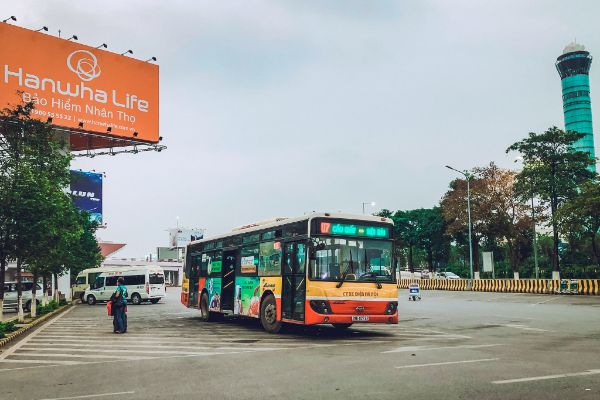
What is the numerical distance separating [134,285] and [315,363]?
101 ft

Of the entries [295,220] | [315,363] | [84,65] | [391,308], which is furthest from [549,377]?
[84,65]

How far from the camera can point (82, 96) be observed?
128 ft

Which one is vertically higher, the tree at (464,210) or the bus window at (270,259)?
the tree at (464,210)

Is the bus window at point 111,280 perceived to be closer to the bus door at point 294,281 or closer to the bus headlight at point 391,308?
the bus door at point 294,281

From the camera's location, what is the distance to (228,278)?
63.2 feet

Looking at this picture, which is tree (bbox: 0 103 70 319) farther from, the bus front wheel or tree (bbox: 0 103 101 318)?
the bus front wheel

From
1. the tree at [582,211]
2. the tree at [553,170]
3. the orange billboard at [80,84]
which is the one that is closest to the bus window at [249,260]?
the orange billboard at [80,84]

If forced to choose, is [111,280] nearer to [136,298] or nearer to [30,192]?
[136,298]

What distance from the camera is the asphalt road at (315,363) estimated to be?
7754 mm

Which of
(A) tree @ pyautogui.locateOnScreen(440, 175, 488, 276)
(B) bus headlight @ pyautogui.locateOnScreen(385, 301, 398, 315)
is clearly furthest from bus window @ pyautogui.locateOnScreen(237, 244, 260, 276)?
(A) tree @ pyautogui.locateOnScreen(440, 175, 488, 276)

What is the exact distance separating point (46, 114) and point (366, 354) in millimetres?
32315

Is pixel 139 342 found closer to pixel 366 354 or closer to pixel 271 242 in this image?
pixel 271 242

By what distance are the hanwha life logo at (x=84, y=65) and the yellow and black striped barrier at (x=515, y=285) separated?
31.0 m

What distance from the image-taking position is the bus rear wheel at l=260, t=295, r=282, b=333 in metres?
15.7
